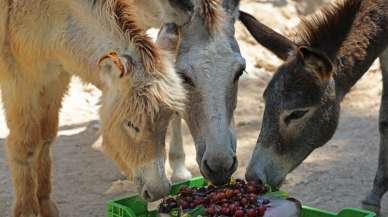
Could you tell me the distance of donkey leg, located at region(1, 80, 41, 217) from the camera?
4.93 metres

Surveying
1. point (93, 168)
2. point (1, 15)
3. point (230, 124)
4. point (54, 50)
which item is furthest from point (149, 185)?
point (93, 168)

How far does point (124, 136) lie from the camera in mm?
4219

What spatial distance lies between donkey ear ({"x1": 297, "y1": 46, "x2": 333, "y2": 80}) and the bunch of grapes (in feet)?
2.94

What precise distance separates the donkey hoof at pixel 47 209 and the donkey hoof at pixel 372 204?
2241 mm

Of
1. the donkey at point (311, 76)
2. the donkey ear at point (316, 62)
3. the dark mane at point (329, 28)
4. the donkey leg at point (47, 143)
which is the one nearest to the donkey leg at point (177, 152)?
the donkey leg at point (47, 143)

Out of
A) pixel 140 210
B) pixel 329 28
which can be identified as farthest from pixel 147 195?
pixel 329 28

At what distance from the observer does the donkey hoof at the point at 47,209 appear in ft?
17.3

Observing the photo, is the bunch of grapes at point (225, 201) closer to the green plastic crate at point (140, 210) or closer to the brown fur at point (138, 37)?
the green plastic crate at point (140, 210)

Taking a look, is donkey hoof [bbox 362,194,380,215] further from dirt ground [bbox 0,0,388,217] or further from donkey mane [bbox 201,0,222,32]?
donkey mane [bbox 201,0,222,32]

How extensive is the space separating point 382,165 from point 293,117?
3.45ft

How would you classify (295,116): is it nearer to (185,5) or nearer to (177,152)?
(185,5)

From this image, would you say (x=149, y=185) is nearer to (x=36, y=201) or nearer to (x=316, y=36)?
(x=36, y=201)

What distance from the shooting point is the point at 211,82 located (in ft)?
14.9

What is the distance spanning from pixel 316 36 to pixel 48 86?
1864 mm
